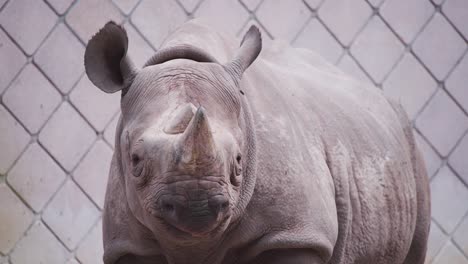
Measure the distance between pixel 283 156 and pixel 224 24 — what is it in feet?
6.39

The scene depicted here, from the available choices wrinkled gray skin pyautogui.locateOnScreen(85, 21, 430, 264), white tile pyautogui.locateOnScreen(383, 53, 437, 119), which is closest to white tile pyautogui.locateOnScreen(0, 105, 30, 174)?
wrinkled gray skin pyautogui.locateOnScreen(85, 21, 430, 264)

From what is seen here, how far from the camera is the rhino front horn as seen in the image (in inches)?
98.0

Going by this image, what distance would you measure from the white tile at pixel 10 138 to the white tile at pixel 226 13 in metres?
0.79

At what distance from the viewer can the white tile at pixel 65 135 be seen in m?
4.84

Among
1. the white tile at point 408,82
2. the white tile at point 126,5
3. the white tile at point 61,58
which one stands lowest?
the white tile at point 61,58

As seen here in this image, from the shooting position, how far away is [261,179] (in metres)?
3.00

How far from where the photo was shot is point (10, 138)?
15.8 feet

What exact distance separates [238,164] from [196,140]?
24 centimetres

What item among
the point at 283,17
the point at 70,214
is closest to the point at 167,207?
the point at 70,214

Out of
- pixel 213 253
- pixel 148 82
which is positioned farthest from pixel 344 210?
pixel 148 82

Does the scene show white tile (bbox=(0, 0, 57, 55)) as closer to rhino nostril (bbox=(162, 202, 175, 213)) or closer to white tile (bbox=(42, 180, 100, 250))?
white tile (bbox=(42, 180, 100, 250))

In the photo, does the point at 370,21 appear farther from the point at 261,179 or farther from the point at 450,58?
the point at 261,179

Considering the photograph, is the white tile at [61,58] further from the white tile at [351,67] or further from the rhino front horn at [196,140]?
the rhino front horn at [196,140]

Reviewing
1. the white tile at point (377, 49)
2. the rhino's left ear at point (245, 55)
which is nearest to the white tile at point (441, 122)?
the white tile at point (377, 49)
